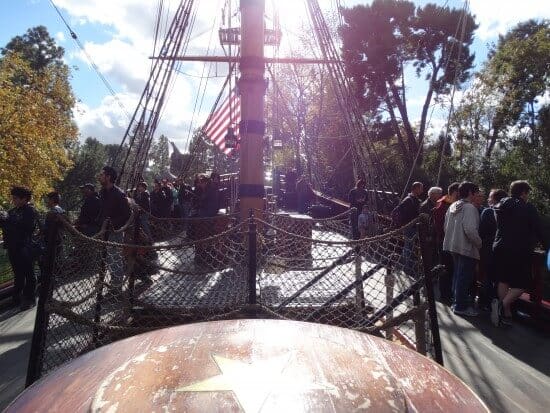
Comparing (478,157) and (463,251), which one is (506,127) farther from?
(463,251)

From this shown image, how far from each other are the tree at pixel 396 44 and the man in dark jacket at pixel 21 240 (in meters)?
21.7

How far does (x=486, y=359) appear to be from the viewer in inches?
173

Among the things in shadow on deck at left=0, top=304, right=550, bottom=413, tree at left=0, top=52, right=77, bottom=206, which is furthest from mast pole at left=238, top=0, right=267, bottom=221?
tree at left=0, top=52, right=77, bottom=206

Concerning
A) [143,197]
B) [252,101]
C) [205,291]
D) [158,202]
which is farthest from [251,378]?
[158,202]

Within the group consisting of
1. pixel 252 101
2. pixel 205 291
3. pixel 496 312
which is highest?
pixel 252 101

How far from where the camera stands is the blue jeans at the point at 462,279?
5.67 metres

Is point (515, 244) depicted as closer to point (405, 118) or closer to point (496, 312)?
point (496, 312)

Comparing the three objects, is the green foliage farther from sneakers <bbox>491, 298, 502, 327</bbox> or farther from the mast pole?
sneakers <bbox>491, 298, 502, 327</bbox>

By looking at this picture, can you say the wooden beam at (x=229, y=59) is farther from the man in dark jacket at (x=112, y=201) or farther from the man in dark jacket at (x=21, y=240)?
the man in dark jacket at (x=21, y=240)

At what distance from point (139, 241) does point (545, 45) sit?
20881 millimetres

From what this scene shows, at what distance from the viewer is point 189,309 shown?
4.72 meters

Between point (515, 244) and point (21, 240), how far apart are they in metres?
6.10

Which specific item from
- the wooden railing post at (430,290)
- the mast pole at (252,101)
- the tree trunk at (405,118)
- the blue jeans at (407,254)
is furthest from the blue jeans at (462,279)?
the tree trunk at (405,118)

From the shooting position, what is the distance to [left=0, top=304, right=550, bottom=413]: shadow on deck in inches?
143
